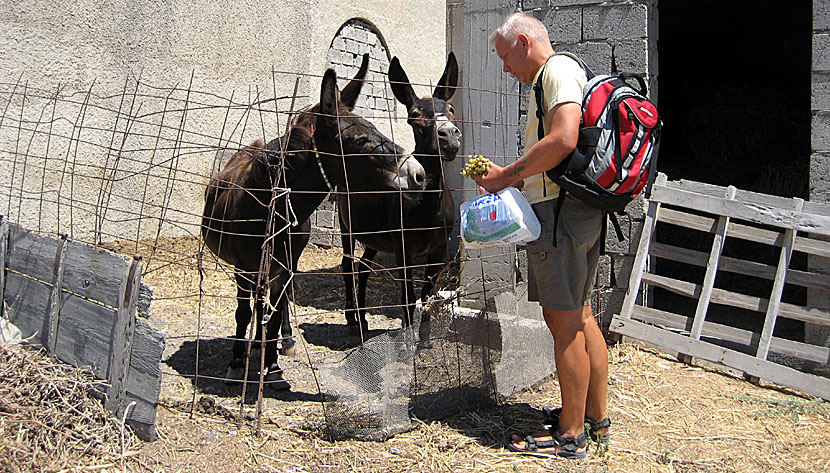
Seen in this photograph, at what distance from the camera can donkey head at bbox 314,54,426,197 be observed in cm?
415

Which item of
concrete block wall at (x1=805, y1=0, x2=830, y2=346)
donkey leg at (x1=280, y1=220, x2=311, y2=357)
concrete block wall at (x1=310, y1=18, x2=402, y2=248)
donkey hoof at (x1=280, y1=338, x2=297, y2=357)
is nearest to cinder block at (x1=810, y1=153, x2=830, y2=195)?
concrete block wall at (x1=805, y1=0, x2=830, y2=346)

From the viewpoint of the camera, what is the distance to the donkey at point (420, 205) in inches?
184

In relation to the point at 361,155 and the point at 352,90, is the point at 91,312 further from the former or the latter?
the point at 352,90

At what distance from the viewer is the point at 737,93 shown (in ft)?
28.3

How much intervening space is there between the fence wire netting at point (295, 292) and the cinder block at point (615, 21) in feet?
2.66

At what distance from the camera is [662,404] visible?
166 inches

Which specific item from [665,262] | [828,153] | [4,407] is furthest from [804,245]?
[4,407]

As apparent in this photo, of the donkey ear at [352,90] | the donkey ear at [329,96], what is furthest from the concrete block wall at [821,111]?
the donkey ear at [329,96]

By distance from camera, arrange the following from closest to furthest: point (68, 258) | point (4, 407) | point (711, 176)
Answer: point (4, 407) → point (68, 258) → point (711, 176)

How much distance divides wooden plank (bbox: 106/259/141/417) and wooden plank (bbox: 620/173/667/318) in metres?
3.33

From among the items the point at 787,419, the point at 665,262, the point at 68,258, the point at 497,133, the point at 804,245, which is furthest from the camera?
the point at 665,262

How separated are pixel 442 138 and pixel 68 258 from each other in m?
2.38

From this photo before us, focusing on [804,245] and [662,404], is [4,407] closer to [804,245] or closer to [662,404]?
[662,404]

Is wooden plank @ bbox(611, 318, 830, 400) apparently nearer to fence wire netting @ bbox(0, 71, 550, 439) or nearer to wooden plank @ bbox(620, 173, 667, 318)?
wooden plank @ bbox(620, 173, 667, 318)
